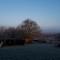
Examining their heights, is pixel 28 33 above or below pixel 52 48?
above

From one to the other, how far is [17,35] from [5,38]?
447mm

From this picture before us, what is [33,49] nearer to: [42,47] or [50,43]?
[42,47]

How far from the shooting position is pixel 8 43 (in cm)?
702

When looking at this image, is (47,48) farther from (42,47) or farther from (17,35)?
(17,35)

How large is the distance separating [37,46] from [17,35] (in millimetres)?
901

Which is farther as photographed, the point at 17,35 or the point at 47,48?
the point at 47,48

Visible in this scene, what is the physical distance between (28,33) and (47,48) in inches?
38.0

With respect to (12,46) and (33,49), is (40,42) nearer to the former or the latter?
(33,49)

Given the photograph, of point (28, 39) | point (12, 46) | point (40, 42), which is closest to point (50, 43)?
point (40, 42)

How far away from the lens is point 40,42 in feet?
21.4

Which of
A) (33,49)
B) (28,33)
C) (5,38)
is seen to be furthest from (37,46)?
(5,38)

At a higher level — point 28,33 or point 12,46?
point 28,33

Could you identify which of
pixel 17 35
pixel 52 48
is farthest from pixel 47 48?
Result: pixel 17 35

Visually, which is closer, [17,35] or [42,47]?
[17,35]
